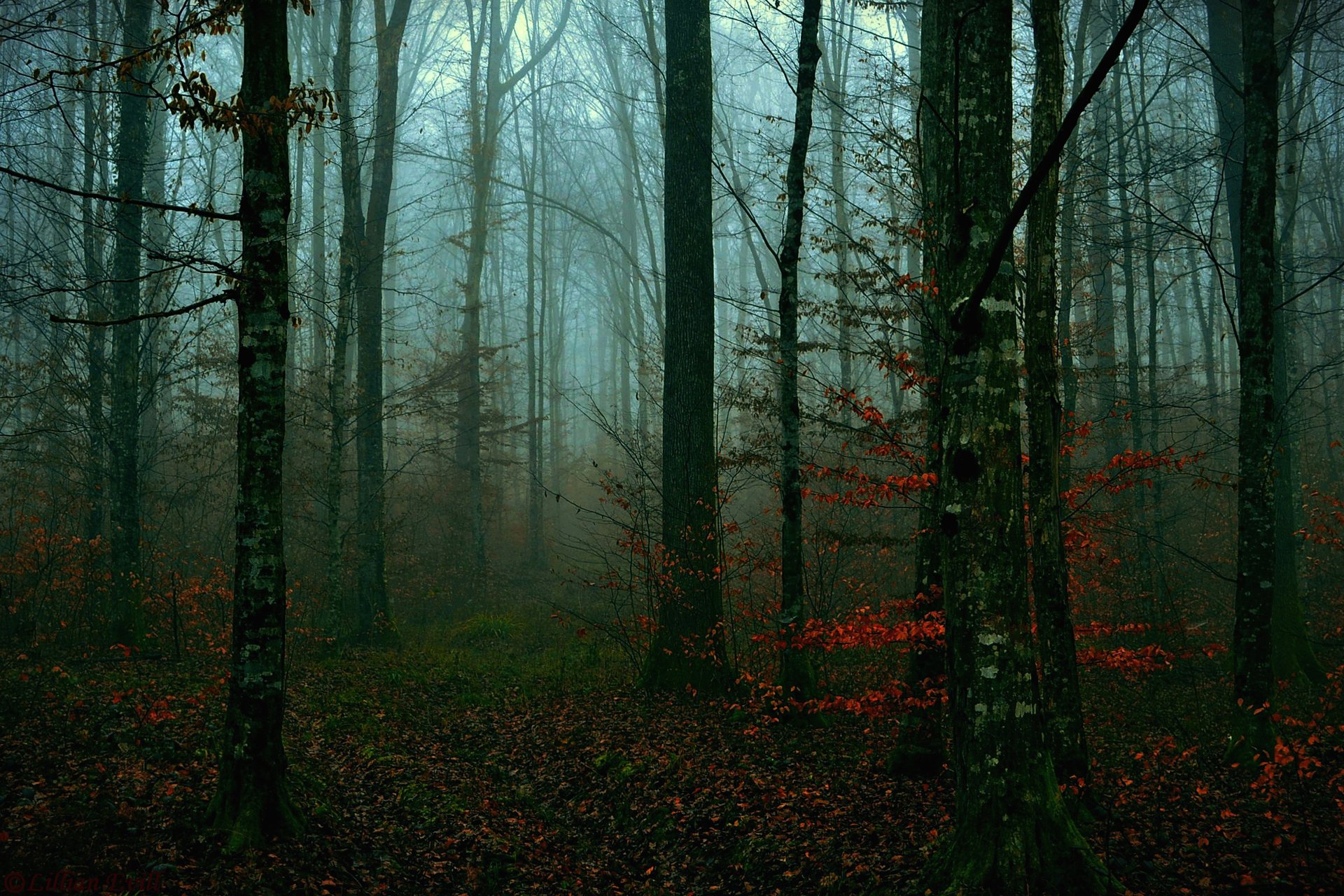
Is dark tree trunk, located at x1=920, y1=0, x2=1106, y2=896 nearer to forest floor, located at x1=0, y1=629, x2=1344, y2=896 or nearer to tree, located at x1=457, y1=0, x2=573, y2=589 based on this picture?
forest floor, located at x1=0, y1=629, x2=1344, y2=896

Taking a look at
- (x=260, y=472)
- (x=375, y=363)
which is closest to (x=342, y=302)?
(x=375, y=363)

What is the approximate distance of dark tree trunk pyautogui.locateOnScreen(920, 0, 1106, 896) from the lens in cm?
400

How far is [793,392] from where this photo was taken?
825cm

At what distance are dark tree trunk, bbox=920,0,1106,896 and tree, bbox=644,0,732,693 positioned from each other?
5032 mm

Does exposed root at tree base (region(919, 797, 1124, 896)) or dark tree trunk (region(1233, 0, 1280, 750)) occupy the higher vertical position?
dark tree trunk (region(1233, 0, 1280, 750))

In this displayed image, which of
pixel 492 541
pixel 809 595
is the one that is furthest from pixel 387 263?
pixel 809 595

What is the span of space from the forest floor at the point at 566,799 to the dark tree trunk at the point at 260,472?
299 mm

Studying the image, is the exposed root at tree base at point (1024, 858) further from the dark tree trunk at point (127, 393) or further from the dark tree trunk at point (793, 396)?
the dark tree trunk at point (127, 393)

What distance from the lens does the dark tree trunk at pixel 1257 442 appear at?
21.8ft

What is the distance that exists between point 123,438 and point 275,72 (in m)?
7.14

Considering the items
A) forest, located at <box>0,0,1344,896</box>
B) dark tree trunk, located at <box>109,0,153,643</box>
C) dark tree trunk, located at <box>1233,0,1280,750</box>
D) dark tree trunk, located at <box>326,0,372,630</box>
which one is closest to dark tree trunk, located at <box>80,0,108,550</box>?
forest, located at <box>0,0,1344,896</box>

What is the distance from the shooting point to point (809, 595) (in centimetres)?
1078

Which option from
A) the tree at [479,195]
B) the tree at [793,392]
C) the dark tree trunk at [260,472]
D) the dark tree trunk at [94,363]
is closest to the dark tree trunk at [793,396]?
the tree at [793,392]

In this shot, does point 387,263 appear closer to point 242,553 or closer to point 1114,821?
point 242,553
